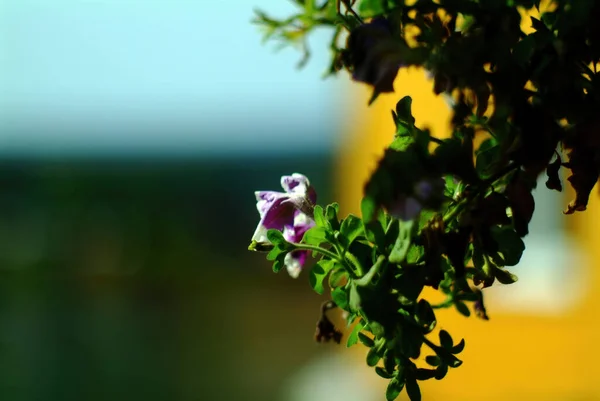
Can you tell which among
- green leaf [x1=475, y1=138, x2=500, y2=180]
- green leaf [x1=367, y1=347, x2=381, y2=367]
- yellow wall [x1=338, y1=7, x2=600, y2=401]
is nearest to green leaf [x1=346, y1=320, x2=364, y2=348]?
green leaf [x1=367, y1=347, x2=381, y2=367]

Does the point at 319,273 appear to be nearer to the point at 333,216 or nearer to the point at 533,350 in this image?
the point at 333,216

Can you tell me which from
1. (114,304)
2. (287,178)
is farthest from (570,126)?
(114,304)

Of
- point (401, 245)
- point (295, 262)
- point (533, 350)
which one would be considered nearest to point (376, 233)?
point (401, 245)

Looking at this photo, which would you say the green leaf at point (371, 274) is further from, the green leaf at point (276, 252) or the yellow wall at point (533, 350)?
the yellow wall at point (533, 350)

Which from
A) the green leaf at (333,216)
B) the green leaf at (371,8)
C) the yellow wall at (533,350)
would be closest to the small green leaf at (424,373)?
the green leaf at (333,216)

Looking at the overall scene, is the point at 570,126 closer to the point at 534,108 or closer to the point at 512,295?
the point at 534,108

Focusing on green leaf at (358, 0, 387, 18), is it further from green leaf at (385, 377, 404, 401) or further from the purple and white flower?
green leaf at (385, 377, 404, 401)
